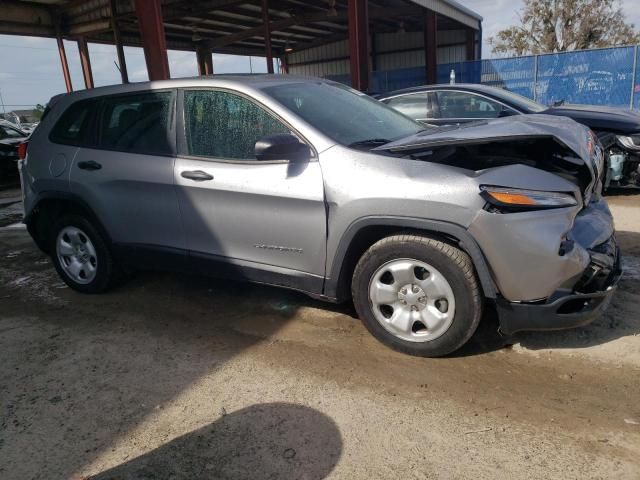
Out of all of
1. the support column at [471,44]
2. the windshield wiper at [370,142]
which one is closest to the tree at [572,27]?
the support column at [471,44]

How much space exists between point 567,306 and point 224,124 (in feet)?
7.97

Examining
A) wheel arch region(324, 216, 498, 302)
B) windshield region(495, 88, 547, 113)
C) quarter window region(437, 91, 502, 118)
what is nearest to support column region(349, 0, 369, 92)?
quarter window region(437, 91, 502, 118)

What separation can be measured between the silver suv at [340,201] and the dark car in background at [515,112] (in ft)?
9.38

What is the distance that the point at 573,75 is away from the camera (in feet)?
49.5

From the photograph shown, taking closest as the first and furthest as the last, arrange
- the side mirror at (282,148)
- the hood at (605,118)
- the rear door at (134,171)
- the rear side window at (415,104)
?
1. the side mirror at (282,148)
2. the rear door at (134,171)
3. the hood at (605,118)
4. the rear side window at (415,104)

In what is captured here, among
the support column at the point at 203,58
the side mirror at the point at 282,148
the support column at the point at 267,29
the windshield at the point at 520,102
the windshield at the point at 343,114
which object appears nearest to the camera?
the side mirror at the point at 282,148

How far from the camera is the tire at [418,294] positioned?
8.93ft

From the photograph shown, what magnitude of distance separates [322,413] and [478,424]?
76 cm

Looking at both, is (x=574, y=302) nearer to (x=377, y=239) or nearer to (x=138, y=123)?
(x=377, y=239)

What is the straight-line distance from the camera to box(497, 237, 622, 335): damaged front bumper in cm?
260

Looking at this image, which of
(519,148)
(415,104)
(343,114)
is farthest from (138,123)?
(415,104)

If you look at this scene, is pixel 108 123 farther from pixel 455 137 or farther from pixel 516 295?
pixel 516 295

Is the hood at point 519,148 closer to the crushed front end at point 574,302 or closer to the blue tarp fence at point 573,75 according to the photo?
the crushed front end at point 574,302

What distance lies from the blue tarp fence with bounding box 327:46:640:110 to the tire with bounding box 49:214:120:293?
14.8m
